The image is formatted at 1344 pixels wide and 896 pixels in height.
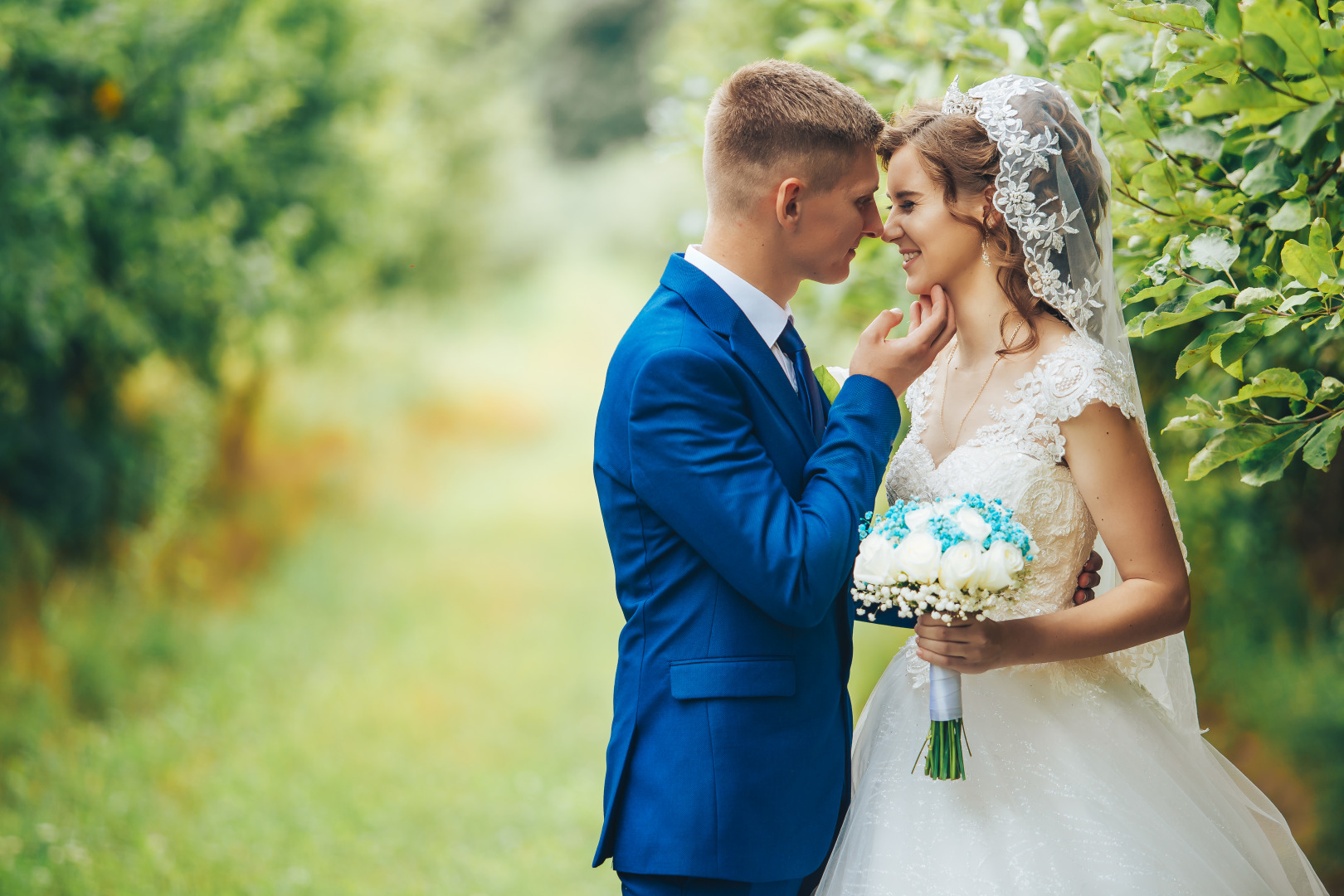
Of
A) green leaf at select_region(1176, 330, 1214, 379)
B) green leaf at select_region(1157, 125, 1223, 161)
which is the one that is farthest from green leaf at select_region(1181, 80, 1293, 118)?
green leaf at select_region(1157, 125, 1223, 161)

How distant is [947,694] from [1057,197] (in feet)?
3.54

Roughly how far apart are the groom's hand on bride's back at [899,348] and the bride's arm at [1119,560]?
360 millimetres

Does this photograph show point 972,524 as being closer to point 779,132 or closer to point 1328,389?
point 1328,389

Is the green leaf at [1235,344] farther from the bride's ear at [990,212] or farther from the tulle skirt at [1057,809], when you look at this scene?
the tulle skirt at [1057,809]

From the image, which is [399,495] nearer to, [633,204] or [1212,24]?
[1212,24]

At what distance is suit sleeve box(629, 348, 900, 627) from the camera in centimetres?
182

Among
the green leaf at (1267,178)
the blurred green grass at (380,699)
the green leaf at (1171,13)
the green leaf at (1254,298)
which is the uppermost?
the green leaf at (1171,13)

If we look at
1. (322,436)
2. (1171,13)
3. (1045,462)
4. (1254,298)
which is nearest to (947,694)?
(1045,462)

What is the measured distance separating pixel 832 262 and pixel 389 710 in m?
6.32

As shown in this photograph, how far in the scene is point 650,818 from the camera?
1.98 metres

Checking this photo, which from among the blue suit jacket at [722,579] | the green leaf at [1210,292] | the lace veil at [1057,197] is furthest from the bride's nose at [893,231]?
the green leaf at [1210,292]

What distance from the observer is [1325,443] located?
69.8 inches

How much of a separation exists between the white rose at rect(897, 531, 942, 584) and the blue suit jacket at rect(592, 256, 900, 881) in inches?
4.0

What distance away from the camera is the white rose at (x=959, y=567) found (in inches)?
72.5
